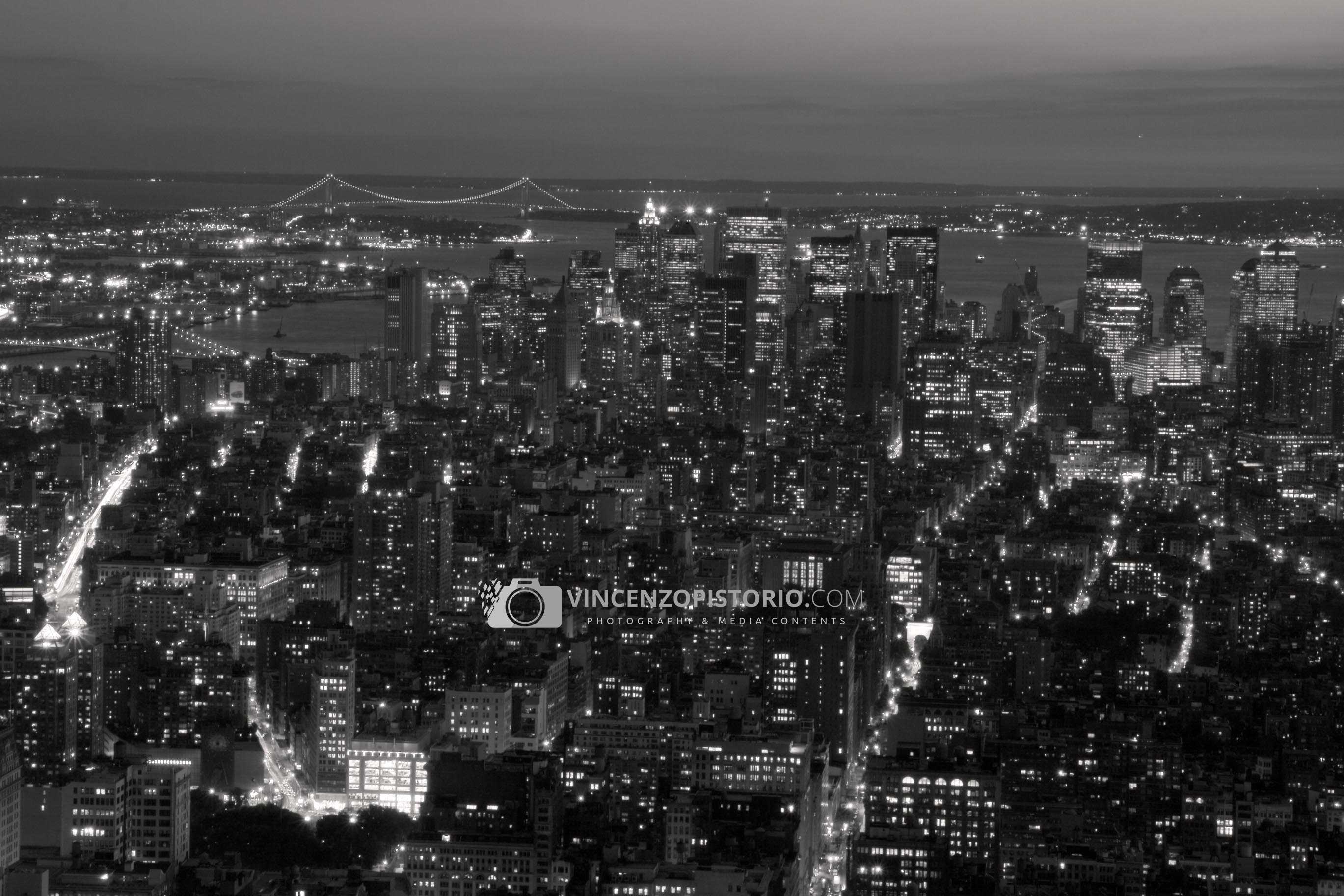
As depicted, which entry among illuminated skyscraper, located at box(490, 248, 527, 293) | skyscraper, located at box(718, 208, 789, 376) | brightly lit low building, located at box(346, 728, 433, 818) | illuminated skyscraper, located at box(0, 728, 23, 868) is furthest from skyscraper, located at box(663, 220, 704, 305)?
illuminated skyscraper, located at box(0, 728, 23, 868)

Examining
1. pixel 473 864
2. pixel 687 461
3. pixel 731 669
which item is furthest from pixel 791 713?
pixel 687 461

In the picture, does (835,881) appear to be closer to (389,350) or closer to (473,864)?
(473,864)

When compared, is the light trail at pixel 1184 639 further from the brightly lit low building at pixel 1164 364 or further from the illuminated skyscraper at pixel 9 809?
the brightly lit low building at pixel 1164 364

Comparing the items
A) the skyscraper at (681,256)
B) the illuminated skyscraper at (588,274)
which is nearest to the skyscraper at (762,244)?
the skyscraper at (681,256)

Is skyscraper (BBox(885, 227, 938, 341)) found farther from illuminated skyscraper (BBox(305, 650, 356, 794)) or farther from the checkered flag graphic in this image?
illuminated skyscraper (BBox(305, 650, 356, 794))

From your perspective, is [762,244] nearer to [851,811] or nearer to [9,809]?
[851,811]

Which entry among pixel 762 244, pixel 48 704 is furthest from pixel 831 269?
pixel 48 704

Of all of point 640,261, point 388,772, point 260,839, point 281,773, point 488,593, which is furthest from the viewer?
point 640,261
